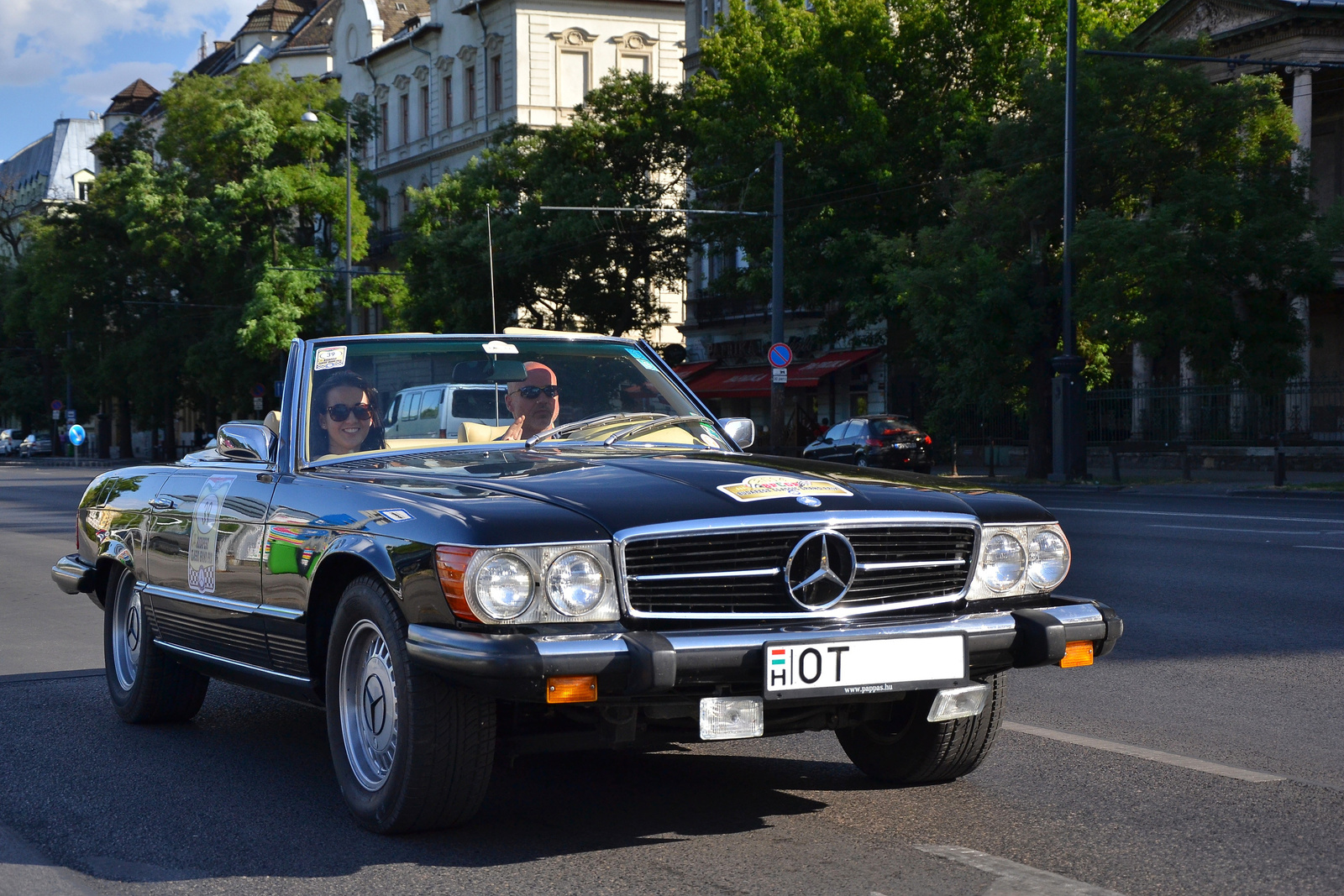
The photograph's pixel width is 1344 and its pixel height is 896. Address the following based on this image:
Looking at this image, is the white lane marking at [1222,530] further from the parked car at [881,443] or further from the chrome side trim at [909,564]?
the parked car at [881,443]

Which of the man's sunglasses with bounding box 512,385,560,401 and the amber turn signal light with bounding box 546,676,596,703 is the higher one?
the man's sunglasses with bounding box 512,385,560,401

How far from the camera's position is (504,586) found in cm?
419

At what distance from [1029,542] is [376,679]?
2.00 meters

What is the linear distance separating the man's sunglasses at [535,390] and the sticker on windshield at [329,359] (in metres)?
0.65

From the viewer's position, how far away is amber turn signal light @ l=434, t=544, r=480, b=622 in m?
4.18

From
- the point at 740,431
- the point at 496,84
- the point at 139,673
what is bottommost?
the point at 139,673

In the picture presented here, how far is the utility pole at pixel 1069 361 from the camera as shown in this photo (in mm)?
29578

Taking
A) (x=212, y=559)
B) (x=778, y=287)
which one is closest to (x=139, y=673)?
(x=212, y=559)

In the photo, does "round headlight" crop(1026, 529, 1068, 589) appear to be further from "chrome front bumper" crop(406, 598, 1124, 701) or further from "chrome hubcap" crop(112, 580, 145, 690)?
"chrome hubcap" crop(112, 580, 145, 690)

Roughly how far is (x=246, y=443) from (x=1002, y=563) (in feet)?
9.28

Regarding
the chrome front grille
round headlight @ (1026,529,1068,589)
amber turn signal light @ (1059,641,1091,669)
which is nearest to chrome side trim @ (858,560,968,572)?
the chrome front grille

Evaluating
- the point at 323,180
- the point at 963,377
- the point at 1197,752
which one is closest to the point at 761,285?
the point at 963,377

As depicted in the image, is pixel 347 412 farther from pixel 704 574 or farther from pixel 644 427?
pixel 704 574

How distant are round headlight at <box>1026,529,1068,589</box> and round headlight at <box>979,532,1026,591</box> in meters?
0.05
